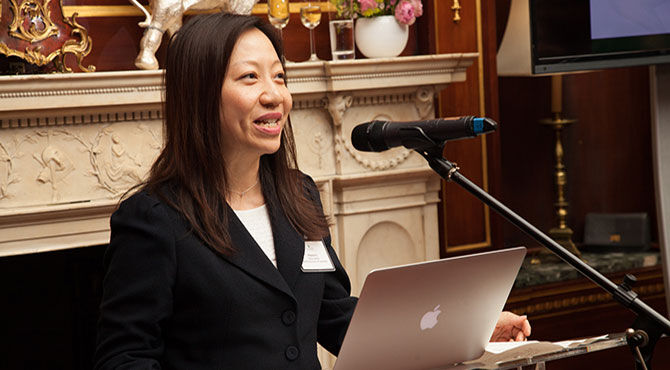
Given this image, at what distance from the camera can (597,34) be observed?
3184 mm

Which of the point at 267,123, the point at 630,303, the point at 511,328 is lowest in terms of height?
the point at 511,328

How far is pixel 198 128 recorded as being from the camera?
1.66 meters

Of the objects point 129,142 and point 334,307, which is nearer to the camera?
point 334,307

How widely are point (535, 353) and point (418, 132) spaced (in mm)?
404

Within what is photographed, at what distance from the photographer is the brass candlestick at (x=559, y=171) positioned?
3.93 meters

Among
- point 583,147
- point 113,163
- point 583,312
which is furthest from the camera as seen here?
point 583,147

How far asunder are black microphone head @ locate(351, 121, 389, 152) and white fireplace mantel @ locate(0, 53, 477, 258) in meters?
1.35

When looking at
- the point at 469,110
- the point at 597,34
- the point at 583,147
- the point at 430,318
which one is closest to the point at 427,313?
the point at 430,318

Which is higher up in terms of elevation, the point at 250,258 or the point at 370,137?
the point at 370,137

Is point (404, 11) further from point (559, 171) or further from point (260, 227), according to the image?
point (260, 227)

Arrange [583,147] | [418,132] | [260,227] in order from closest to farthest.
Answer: [418,132] → [260,227] → [583,147]

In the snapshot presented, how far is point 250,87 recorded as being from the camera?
1.67 meters

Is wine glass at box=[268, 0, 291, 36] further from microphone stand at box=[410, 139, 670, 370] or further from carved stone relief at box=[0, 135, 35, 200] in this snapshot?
microphone stand at box=[410, 139, 670, 370]

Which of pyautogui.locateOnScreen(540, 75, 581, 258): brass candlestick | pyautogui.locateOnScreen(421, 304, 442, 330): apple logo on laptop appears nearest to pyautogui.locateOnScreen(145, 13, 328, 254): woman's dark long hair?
pyautogui.locateOnScreen(421, 304, 442, 330): apple logo on laptop
